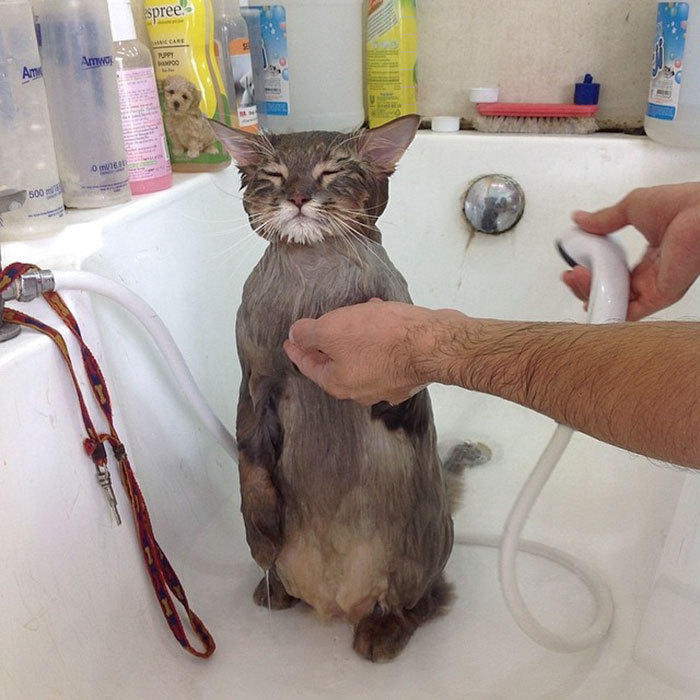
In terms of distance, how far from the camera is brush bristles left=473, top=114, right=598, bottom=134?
1.39 m

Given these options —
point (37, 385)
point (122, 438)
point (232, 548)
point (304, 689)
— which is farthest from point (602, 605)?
point (37, 385)

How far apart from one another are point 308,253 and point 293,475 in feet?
0.84

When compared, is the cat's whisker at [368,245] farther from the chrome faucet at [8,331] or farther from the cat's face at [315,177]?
the chrome faucet at [8,331]

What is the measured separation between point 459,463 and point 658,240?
21.8 inches

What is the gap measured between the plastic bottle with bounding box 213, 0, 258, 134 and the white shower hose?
0.51m

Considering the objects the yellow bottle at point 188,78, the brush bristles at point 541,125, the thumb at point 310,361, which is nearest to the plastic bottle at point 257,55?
the yellow bottle at point 188,78

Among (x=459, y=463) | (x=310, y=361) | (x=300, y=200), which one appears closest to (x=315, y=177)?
(x=300, y=200)

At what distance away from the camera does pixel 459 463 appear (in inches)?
52.6

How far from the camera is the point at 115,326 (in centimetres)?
96

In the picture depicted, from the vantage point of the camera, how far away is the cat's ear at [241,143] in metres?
0.85

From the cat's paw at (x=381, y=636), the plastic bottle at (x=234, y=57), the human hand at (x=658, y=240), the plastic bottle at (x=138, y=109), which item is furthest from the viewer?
the plastic bottle at (x=234, y=57)

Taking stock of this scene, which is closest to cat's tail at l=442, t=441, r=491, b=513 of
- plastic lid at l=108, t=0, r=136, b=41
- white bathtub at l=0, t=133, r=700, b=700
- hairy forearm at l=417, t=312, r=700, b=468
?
white bathtub at l=0, t=133, r=700, b=700

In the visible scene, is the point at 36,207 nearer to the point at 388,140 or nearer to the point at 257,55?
the point at 388,140

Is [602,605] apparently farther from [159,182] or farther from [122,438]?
[159,182]
